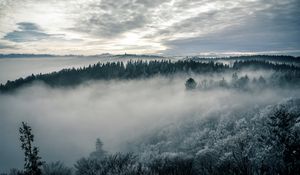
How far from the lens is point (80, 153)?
154m

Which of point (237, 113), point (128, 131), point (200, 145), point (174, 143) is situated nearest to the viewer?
point (200, 145)

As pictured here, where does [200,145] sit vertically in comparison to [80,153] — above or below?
above

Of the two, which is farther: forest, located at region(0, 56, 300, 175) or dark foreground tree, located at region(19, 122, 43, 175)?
forest, located at region(0, 56, 300, 175)

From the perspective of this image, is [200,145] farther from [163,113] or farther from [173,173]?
[163,113]

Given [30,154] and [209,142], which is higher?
[30,154]

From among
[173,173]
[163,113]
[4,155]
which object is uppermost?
[173,173]

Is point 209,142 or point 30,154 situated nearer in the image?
point 30,154

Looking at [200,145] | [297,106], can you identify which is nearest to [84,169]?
[200,145]

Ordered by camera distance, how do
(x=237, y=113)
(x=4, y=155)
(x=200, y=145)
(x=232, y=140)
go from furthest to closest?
1. (x=4, y=155)
2. (x=237, y=113)
3. (x=200, y=145)
4. (x=232, y=140)

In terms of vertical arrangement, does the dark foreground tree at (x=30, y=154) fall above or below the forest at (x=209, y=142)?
above

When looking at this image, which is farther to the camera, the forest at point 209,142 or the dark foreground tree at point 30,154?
the forest at point 209,142

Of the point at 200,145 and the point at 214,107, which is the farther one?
the point at 214,107

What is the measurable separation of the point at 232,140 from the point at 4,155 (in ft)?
409

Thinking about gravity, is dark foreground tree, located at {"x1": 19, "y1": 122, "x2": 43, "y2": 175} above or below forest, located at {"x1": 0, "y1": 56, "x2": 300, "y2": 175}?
above
